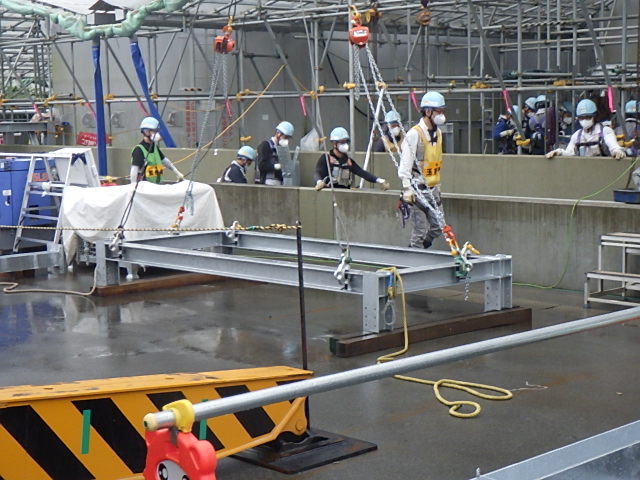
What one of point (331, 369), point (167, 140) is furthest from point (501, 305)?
point (167, 140)

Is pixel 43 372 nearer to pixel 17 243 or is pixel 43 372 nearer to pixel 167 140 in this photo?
pixel 17 243

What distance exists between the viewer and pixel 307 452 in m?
6.34

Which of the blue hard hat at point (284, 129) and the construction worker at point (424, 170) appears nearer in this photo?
the construction worker at point (424, 170)

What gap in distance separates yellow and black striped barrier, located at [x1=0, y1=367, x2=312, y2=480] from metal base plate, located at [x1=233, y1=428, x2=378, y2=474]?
0.61 feet

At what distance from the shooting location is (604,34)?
24906mm

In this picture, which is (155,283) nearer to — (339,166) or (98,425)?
(339,166)

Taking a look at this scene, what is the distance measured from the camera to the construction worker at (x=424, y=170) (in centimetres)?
1169

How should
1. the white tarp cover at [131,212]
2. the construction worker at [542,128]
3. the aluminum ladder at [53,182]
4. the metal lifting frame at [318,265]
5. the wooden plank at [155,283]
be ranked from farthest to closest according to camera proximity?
1. the construction worker at [542,128]
2. the aluminum ladder at [53,182]
3. the white tarp cover at [131,212]
4. the wooden plank at [155,283]
5. the metal lifting frame at [318,265]

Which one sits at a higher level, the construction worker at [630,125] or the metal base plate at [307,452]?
the construction worker at [630,125]

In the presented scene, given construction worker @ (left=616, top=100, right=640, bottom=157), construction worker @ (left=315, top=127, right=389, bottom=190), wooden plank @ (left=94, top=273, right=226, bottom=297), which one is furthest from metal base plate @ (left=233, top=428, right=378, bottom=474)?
construction worker @ (left=616, top=100, right=640, bottom=157)

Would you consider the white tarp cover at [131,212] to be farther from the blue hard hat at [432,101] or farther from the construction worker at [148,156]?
the blue hard hat at [432,101]

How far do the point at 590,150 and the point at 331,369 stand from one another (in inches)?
325

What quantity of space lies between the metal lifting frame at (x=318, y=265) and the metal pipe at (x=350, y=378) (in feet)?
17.3

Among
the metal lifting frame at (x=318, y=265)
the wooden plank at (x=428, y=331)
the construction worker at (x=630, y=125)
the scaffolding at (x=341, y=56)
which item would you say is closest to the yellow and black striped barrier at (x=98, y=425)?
the wooden plank at (x=428, y=331)
